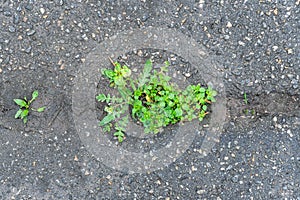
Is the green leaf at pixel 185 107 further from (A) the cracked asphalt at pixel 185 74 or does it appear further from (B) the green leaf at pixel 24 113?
(B) the green leaf at pixel 24 113

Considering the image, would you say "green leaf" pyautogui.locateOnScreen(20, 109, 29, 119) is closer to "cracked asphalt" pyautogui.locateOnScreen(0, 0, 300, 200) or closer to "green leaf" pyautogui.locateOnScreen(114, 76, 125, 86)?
"cracked asphalt" pyautogui.locateOnScreen(0, 0, 300, 200)

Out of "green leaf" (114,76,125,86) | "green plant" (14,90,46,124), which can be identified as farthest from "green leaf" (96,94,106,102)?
"green plant" (14,90,46,124)

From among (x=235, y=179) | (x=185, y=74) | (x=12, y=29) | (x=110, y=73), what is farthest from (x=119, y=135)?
(x=12, y=29)

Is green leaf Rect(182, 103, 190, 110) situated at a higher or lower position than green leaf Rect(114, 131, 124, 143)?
higher

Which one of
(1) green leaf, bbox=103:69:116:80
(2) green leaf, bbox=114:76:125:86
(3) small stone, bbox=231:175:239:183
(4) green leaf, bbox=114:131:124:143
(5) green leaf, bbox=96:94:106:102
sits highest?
(1) green leaf, bbox=103:69:116:80

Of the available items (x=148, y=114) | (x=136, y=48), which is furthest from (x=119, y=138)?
(x=136, y=48)

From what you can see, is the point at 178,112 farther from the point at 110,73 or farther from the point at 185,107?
the point at 110,73
